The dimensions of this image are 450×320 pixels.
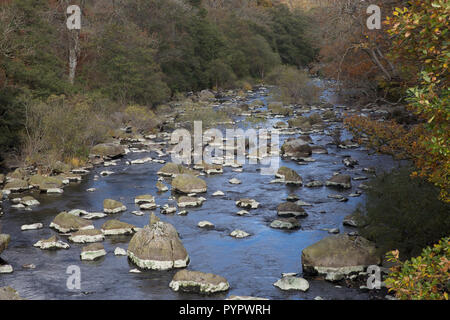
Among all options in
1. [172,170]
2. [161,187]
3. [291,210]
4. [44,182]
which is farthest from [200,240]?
[44,182]

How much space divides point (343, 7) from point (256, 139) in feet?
60.9

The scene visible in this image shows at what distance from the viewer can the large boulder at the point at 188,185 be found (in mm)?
20250

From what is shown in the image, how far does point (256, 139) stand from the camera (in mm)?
30906

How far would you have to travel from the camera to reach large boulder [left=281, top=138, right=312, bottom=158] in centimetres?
2661

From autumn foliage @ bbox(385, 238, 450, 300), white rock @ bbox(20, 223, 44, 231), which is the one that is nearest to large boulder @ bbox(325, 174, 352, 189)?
Answer: white rock @ bbox(20, 223, 44, 231)

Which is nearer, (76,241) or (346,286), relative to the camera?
(346,286)

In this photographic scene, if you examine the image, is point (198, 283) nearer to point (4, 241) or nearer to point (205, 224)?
point (205, 224)

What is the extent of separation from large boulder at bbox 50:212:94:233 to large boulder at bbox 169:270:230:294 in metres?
5.07

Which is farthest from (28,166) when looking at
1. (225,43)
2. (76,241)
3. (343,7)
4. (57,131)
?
(225,43)

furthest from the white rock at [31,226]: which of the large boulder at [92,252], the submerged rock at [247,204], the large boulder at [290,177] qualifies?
the large boulder at [290,177]

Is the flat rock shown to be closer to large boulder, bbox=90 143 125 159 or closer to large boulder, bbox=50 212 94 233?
large boulder, bbox=50 212 94 233

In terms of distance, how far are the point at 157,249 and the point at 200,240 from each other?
213cm

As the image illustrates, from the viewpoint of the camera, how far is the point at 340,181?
20766 millimetres
